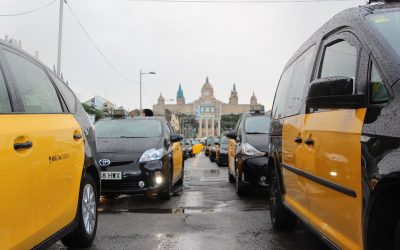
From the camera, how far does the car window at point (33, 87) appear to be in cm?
357

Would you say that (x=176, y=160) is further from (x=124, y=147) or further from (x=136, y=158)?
(x=136, y=158)

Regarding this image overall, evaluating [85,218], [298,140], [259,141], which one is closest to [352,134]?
[298,140]

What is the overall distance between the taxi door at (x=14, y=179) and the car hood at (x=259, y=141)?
6.05 m

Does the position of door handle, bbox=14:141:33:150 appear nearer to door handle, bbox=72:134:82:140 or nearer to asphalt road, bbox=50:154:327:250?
door handle, bbox=72:134:82:140

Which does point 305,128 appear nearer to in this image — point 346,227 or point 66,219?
point 346,227

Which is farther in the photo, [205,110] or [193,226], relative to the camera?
[205,110]

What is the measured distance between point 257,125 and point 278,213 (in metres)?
4.43

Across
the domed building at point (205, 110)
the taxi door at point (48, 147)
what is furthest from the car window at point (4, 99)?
the domed building at point (205, 110)

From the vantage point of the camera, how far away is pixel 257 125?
9.97m

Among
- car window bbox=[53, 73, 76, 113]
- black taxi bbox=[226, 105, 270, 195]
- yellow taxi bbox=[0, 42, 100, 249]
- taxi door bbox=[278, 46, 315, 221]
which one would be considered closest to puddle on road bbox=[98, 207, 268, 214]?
black taxi bbox=[226, 105, 270, 195]

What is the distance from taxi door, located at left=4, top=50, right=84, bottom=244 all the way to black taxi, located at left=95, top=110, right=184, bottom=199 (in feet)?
11.4

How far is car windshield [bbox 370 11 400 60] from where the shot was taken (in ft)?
9.60

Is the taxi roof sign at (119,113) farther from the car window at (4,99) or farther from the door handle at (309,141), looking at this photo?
the car window at (4,99)

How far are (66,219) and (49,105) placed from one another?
37.3 inches
